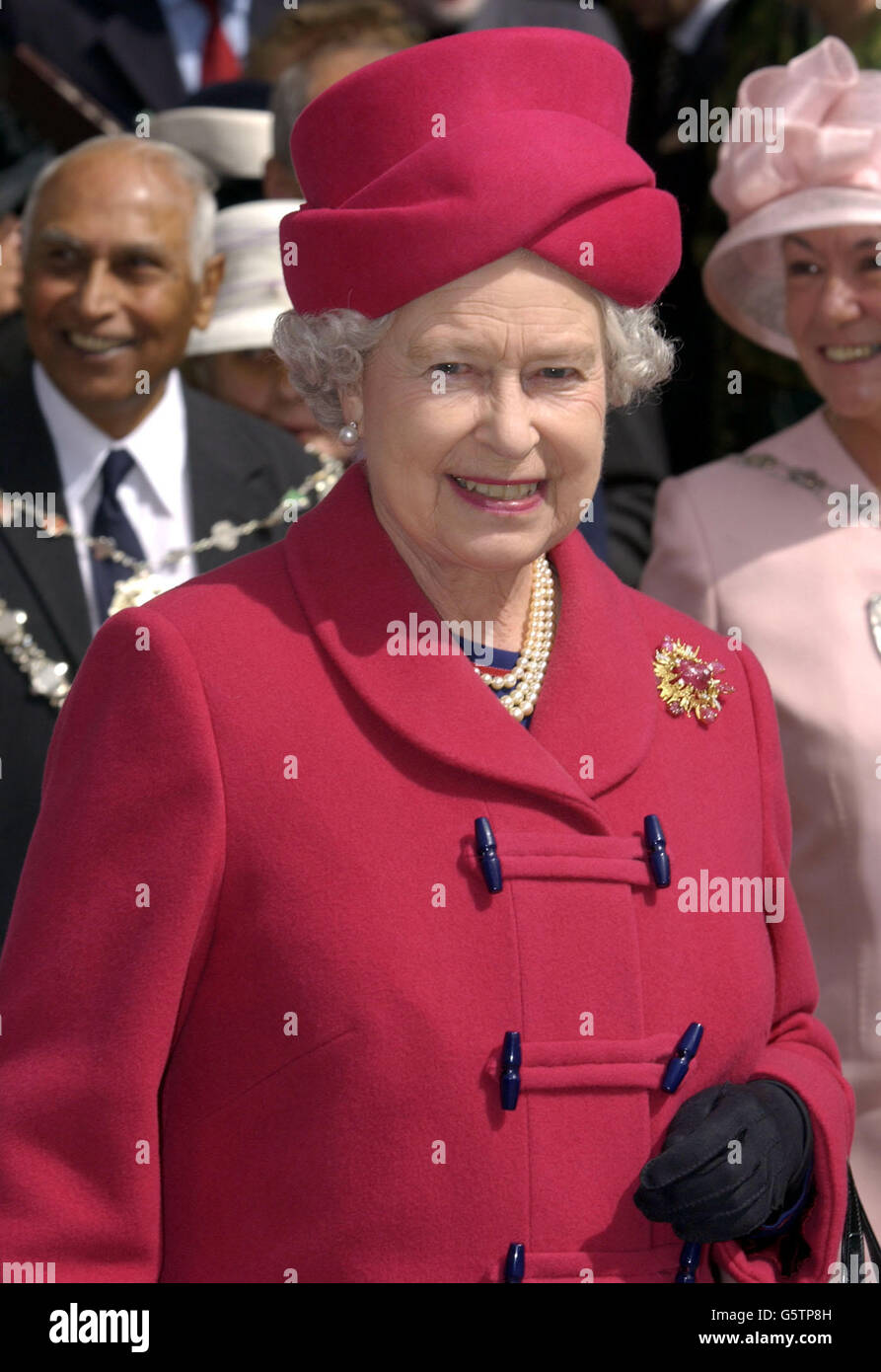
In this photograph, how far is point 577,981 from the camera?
2275 mm

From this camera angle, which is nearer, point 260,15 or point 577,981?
point 577,981

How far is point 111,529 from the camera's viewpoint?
3.87 meters

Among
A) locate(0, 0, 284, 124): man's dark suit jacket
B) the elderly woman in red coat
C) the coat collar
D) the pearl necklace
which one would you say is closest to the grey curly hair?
the elderly woman in red coat

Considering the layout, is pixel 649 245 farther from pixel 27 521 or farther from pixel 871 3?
pixel 871 3

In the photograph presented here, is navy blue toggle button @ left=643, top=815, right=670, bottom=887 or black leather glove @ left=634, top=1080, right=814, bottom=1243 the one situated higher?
navy blue toggle button @ left=643, top=815, right=670, bottom=887

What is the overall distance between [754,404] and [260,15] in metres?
2.36

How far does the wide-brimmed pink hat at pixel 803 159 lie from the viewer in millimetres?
3658

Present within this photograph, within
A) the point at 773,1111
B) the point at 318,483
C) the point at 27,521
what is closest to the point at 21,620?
the point at 27,521

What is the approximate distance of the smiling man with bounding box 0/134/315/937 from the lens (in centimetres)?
382

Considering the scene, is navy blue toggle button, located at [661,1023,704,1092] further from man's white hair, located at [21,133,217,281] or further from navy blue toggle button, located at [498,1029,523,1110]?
man's white hair, located at [21,133,217,281]

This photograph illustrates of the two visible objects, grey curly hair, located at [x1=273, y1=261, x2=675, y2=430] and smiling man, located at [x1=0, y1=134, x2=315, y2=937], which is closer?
grey curly hair, located at [x1=273, y1=261, x2=675, y2=430]

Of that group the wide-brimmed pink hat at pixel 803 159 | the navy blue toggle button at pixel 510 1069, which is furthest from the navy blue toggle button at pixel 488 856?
the wide-brimmed pink hat at pixel 803 159

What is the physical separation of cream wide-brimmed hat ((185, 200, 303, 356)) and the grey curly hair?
1.95m

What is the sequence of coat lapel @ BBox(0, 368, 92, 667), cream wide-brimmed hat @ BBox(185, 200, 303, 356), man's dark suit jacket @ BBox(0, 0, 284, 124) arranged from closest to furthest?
coat lapel @ BBox(0, 368, 92, 667) → cream wide-brimmed hat @ BBox(185, 200, 303, 356) → man's dark suit jacket @ BBox(0, 0, 284, 124)
